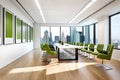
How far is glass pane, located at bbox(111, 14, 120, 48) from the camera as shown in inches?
361

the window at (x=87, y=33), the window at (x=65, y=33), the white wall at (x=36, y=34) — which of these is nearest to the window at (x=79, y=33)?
the window at (x=87, y=33)

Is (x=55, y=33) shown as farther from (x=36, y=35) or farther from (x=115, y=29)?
(x=115, y=29)

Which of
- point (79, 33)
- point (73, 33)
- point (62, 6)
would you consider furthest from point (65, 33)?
point (62, 6)

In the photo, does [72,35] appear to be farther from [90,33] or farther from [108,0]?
[108,0]

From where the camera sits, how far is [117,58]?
8484mm

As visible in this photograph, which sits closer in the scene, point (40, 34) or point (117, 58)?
point (117, 58)

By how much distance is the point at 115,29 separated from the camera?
9477 millimetres

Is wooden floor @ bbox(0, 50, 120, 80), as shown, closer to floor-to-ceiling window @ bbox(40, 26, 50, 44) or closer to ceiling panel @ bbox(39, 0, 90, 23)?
ceiling panel @ bbox(39, 0, 90, 23)

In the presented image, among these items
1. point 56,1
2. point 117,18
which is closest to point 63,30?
point 117,18

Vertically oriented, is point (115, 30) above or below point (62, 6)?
below

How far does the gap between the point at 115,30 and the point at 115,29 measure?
0.06 m

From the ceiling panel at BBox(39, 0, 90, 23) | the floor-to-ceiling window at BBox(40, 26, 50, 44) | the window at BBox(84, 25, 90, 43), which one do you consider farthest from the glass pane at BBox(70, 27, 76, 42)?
the ceiling panel at BBox(39, 0, 90, 23)

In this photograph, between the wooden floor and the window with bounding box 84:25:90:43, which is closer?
the wooden floor

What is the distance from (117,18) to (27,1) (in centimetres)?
533
